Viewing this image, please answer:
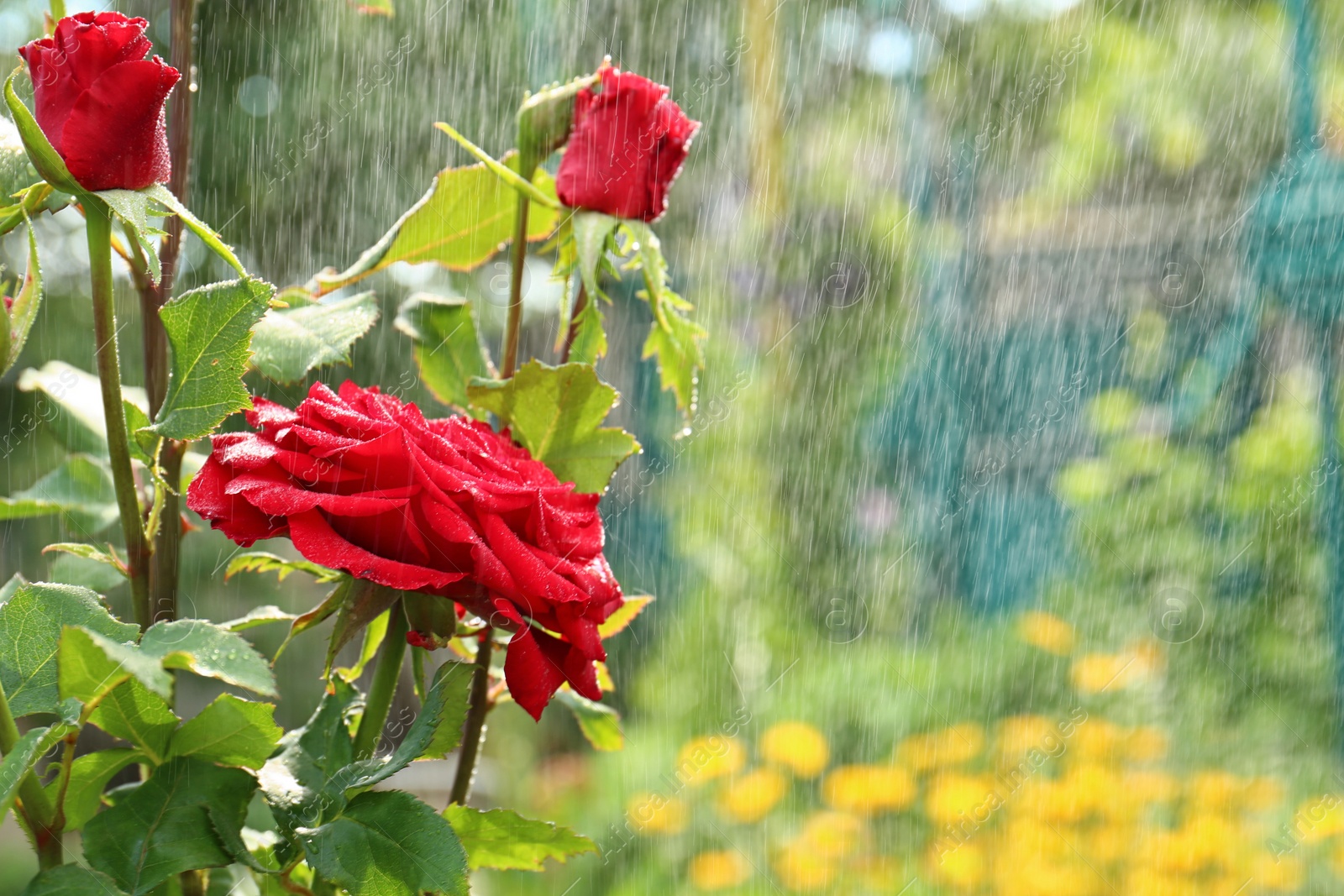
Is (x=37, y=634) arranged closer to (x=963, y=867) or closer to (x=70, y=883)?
(x=70, y=883)

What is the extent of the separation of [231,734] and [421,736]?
0.15ft

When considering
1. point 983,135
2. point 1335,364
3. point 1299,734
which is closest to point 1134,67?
point 983,135

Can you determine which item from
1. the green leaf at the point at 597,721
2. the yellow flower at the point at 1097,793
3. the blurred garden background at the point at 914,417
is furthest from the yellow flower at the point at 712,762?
the green leaf at the point at 597,721

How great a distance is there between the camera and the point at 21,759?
19 cm

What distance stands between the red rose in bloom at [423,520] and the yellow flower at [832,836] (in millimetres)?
938

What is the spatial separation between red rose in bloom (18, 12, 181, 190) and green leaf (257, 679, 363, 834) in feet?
0.40

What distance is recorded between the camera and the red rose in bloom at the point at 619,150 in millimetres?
294

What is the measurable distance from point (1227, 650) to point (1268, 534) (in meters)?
0.17

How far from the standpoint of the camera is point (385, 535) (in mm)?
232

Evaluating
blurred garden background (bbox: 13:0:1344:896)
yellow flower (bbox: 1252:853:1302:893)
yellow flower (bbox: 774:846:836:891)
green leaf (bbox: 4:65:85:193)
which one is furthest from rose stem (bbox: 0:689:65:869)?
yellow flower (bbox: 1252:853:1302:893)

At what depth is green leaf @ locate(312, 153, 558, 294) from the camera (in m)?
0.31

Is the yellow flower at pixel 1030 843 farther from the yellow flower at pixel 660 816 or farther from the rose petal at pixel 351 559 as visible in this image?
the rose petal at pixel 351 559

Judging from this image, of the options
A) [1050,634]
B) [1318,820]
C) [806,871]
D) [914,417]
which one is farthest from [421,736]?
[914,417]

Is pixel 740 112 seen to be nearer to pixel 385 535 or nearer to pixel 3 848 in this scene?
pixel 3 848
